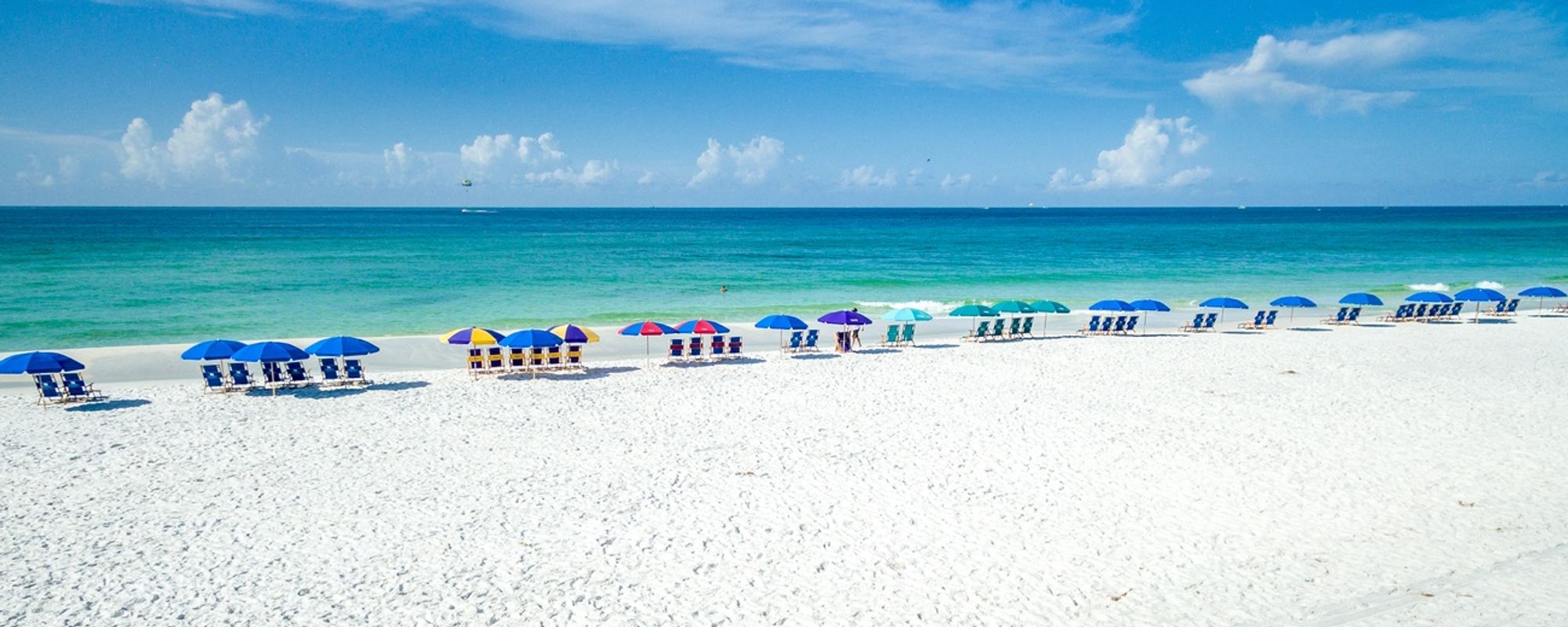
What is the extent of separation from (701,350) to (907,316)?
5.29m

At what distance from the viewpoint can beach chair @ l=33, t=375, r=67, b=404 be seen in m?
13.4

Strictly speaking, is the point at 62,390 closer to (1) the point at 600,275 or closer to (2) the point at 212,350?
(2) the point at 212,350

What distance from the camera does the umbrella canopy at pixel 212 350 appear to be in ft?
45.3

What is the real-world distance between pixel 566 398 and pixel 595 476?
4388 mm

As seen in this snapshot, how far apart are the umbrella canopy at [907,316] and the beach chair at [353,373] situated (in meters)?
11.3

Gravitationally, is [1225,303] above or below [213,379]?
above

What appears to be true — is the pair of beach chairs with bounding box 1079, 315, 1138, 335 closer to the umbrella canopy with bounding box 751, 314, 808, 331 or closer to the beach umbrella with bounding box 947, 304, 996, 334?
the beach umbrella with bounding box 947, 304, 996, 334

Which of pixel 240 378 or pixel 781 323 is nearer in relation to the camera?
pixel 240 378

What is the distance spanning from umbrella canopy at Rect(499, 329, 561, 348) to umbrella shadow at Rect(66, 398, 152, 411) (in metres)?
5.97

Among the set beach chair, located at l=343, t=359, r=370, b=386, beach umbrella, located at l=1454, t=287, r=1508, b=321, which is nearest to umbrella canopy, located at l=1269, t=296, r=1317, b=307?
beach umbrella, located at l=1454, t=287, r=1508, b=321

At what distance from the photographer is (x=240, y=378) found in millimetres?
14211

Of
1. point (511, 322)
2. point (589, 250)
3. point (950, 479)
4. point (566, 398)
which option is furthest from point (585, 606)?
point (589, 250)

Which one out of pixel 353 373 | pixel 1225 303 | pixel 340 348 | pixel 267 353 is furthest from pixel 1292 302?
pixel 267 353

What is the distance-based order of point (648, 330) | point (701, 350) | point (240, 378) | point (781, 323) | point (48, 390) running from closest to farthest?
point (48, 390), point (240, 378), point (648, 330), point (701, 350), point (781, 323)
